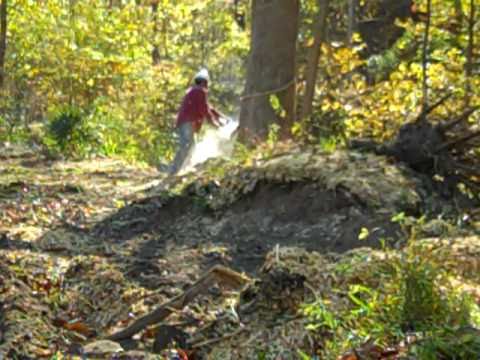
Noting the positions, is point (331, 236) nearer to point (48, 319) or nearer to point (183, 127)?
point (48, 319)

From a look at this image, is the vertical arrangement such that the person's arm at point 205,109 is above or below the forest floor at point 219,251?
above

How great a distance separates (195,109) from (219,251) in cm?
692

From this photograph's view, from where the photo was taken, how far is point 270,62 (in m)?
11.4

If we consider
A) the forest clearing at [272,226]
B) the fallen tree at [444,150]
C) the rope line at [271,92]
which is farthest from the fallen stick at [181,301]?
the rope line at [271,92]

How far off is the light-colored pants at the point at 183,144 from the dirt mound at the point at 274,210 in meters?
4.67

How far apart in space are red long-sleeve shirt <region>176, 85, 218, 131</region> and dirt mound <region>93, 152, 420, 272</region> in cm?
512

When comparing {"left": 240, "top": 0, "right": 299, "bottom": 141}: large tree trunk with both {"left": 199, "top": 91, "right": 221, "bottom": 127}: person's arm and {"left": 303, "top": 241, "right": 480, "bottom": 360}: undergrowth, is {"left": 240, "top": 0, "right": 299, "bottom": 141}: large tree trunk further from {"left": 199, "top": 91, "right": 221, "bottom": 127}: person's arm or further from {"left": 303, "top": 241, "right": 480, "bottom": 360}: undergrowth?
{"left": 303, "top": 241, "right": 480, "bottom": 360}: undergrowth

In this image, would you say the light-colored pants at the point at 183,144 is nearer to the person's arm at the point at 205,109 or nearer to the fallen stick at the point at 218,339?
the person's arm at the point at 205,109

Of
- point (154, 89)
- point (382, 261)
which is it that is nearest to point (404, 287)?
point (382, 261)

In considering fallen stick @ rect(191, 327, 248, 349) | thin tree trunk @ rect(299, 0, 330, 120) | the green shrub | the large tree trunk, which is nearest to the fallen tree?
fallen stick @ rect(191, 327, 248, 349)

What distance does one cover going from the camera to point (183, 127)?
1266cm

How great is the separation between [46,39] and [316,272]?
1359 centimetres

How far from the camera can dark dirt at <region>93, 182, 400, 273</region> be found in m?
5.74

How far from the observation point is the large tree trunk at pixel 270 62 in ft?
37.1
